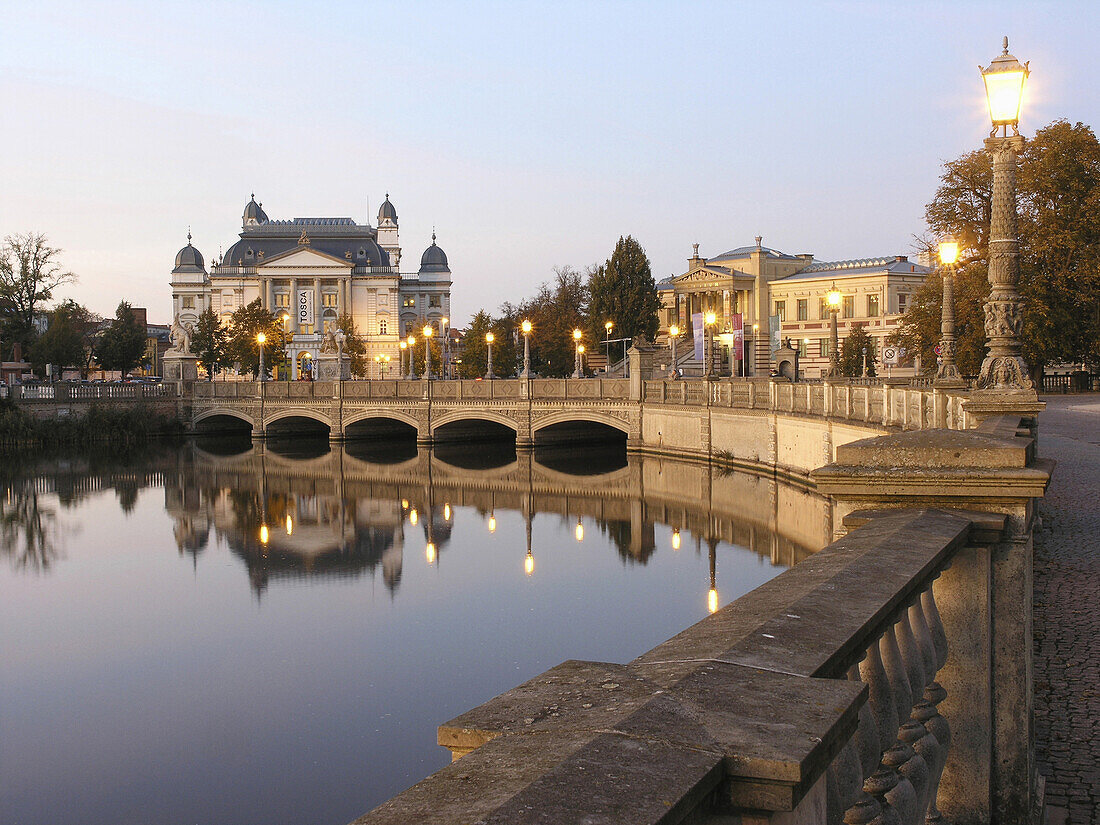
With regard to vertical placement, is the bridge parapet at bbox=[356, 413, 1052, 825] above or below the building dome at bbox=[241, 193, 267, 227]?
below

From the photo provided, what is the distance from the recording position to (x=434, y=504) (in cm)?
3950

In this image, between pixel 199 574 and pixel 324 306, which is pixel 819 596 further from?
pixel 324 306

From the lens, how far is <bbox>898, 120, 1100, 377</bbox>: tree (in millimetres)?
43656

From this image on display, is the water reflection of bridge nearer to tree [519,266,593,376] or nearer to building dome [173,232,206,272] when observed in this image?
tree [519,266,593,376]

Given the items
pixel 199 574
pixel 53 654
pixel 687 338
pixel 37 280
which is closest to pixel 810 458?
pixel 199 574

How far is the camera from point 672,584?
81.0ft

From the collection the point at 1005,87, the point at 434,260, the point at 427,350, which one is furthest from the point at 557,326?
the point at 1005,87

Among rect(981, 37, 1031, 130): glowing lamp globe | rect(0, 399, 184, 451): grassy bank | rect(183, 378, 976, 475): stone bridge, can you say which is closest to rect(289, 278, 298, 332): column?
rect(183, 378, 976, 475): stone bridge

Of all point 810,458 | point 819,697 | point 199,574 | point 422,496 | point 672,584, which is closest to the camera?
point 819,697

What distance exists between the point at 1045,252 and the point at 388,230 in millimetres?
101077

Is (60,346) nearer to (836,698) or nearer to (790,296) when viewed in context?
(790,296)

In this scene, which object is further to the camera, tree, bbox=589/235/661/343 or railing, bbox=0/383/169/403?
tree, bbox=589/235/661/343

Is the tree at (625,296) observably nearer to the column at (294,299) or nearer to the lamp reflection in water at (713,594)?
the column at (294,299)

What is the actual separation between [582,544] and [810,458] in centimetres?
838
